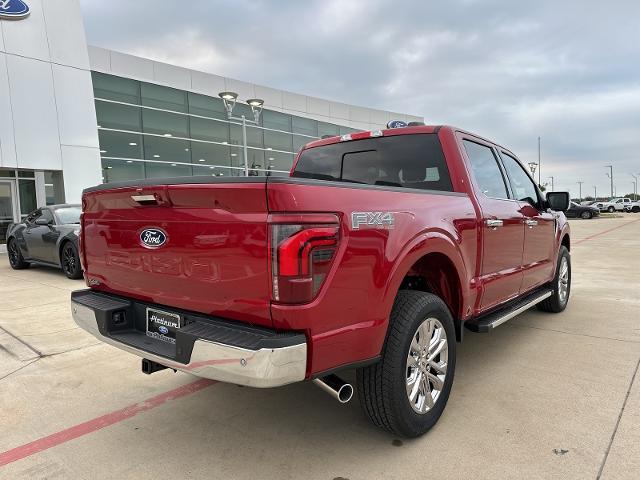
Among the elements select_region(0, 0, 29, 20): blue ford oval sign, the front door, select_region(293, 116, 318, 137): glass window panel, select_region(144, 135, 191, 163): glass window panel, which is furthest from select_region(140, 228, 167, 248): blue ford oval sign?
select_region(293, 116, 318, 137): glass window panel

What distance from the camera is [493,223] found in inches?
138

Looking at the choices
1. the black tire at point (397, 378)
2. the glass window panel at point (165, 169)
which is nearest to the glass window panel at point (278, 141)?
the glass window panel at point (165, 169)

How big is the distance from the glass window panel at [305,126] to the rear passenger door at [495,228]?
23594 millimetres

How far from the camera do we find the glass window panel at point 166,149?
19.4 metres

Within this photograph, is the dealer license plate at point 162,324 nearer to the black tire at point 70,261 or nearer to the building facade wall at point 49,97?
the black tire at point 70,261

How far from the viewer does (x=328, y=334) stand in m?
2.12

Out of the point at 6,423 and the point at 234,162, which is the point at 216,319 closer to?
the point at 6,423

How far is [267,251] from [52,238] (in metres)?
8.15

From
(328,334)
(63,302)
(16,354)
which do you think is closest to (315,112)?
(63,302)

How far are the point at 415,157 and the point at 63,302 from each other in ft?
17.6

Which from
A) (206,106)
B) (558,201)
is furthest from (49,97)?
(558,201)

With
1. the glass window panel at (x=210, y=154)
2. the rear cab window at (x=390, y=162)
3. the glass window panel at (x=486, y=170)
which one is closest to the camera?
the rear cab window at (x=390, y=162)

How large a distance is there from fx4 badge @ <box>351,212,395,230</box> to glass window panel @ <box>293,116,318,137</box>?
2508 cm

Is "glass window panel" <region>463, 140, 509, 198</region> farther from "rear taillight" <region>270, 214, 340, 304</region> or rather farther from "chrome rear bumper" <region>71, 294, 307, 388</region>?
"chrome rear bumper" <region>71, 294, 307, 388</region>
